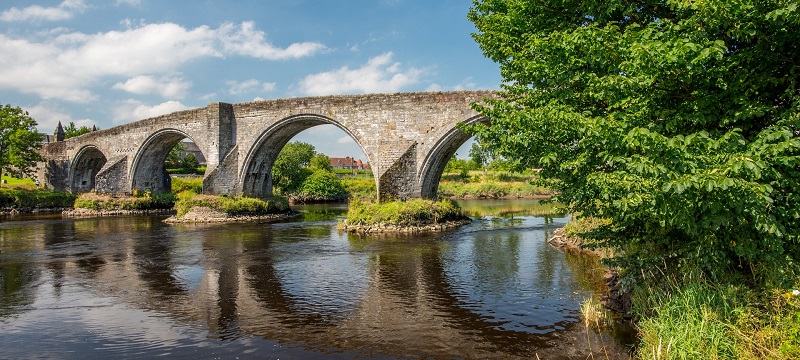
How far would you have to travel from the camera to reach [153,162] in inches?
1307

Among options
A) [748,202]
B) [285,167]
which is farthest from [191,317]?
[285,167]

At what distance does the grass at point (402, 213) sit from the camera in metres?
19.9

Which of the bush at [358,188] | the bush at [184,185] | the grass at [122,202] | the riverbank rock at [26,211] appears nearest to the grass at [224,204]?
the grass at [122,202]

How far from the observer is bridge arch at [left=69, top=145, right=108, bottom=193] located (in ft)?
123

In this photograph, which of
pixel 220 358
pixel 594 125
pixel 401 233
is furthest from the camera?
pixel 401 233

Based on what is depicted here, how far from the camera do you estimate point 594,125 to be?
16.9 ft

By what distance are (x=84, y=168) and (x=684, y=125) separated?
43.6 m

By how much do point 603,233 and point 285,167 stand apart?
129 ft

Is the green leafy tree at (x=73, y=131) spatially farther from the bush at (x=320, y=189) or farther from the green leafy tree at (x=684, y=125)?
the green leafy tree at (x=684, y=125)

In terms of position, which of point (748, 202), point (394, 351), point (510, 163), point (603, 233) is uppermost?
point (510, 163)

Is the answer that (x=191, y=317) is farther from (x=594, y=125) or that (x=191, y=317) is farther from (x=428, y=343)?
(x=594, y=125)

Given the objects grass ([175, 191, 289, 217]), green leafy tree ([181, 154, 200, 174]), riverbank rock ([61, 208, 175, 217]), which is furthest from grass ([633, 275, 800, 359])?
green leafy tree ([181, 154, 200, 174])

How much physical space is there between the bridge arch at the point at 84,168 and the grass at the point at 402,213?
85.2ft

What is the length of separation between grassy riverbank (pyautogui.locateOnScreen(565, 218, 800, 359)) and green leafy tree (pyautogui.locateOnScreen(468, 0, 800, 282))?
0.71ft
